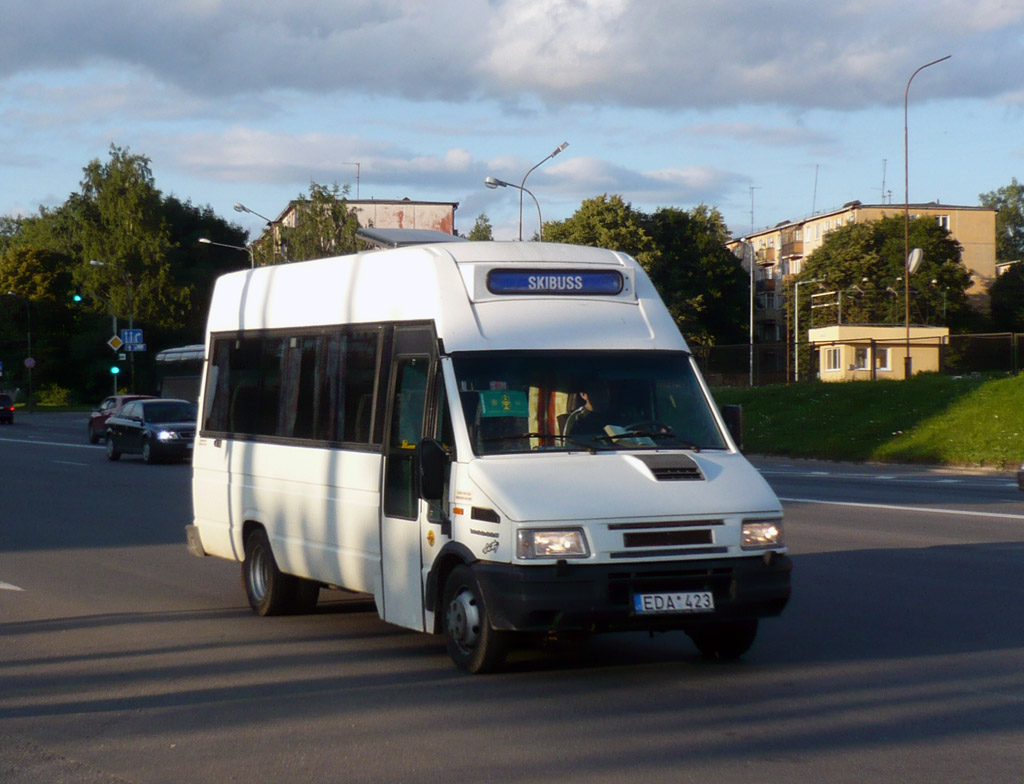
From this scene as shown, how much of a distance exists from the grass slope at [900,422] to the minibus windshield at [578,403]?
924 inches

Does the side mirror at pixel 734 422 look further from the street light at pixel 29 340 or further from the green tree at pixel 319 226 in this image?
the street light at pixel 29 340

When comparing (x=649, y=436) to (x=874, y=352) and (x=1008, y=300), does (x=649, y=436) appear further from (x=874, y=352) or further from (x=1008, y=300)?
(x=1008, y=300)

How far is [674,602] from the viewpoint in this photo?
7.29 metres

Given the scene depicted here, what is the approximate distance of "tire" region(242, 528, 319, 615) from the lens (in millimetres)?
10109

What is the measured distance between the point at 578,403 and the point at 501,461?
2.34 feet

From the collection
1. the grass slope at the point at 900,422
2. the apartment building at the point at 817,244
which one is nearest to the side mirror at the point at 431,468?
the grass slope at the point at 900,422

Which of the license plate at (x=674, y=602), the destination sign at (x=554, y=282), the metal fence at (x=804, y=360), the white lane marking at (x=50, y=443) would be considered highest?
the metal fence at (x=804, y=360)

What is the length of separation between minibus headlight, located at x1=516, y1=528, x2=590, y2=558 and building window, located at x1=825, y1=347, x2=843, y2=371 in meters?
59.9

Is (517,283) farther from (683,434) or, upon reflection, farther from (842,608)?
(842,608)

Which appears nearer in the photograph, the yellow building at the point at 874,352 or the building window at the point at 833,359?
the yellow building at the point at 874,352

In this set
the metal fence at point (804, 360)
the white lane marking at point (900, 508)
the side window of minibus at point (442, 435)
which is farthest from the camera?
the metal fence at point (804, 360)

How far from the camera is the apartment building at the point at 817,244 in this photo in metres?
112

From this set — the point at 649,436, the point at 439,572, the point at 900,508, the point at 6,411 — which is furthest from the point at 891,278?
the point at 439,572

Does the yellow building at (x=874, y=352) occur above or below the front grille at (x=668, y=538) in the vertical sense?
above
